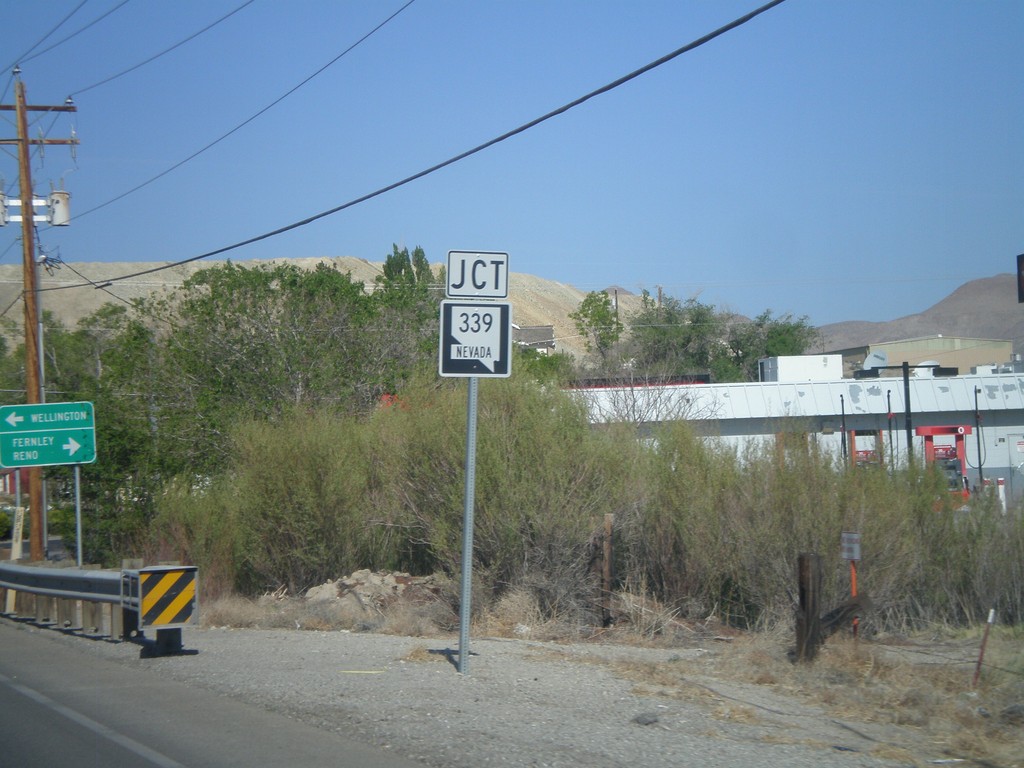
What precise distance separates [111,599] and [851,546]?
9.71 m

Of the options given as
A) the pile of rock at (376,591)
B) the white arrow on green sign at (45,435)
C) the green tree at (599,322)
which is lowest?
the pile of rock at (376,591)

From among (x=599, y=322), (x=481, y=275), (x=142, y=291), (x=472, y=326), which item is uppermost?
(x=142, y=291)

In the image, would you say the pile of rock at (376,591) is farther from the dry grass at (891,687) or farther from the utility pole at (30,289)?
the utility pole at (30,289)

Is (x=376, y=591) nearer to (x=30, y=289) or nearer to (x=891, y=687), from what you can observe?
(x=891, y=687)

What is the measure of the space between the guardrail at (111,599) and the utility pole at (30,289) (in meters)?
4.81

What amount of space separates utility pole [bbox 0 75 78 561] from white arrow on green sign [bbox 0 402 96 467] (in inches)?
75.9

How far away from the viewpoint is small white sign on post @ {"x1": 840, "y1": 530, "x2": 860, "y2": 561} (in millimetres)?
12906

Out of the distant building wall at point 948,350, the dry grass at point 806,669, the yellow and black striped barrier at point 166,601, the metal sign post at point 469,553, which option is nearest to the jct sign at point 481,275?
the metal sign post at point 469,553

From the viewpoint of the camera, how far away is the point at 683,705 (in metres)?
8.59

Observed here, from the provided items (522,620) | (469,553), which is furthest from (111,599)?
(469,553)

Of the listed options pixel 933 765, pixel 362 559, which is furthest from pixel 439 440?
pixel 933 765

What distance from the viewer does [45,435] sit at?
19.9m

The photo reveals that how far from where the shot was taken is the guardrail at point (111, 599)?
11602mm

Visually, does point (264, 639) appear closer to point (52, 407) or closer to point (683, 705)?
point (683, 705)
